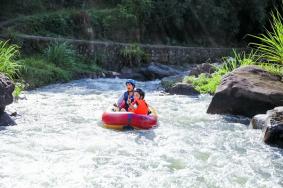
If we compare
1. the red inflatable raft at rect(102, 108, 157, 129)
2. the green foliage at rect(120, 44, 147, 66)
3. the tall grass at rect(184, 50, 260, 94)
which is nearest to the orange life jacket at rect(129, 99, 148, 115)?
the red inflatable raft at rect(102, 108, 157, 129)

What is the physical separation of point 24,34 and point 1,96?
9262 millimetres

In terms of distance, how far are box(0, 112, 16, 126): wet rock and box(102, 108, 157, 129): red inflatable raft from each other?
1725mm

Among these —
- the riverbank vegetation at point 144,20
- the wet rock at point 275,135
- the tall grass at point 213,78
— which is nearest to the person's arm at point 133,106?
the wet rock at point 275,135

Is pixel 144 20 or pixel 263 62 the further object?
pixel 144 20

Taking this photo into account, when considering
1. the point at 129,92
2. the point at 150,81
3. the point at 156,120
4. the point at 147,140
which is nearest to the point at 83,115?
the point at 129,92

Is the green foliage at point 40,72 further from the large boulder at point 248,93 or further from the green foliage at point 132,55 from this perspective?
the large boulder at point 248,93

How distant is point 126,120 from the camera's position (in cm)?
853

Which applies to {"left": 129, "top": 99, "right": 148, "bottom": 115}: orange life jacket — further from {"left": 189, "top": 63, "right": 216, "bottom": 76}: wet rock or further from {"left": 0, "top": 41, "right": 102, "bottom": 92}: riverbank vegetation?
{"left": 189, "top": 63, "right": 216, "bottom": 76}: wet rock

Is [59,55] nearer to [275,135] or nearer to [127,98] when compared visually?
[127,98]

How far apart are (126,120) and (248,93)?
271 cm

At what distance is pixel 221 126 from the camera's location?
8773 mm

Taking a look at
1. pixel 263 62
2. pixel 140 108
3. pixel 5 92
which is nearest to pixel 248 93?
pixel 140 108

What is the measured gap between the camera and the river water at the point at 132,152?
570 centimetres

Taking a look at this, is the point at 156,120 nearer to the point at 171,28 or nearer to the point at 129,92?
the point at 129,92
